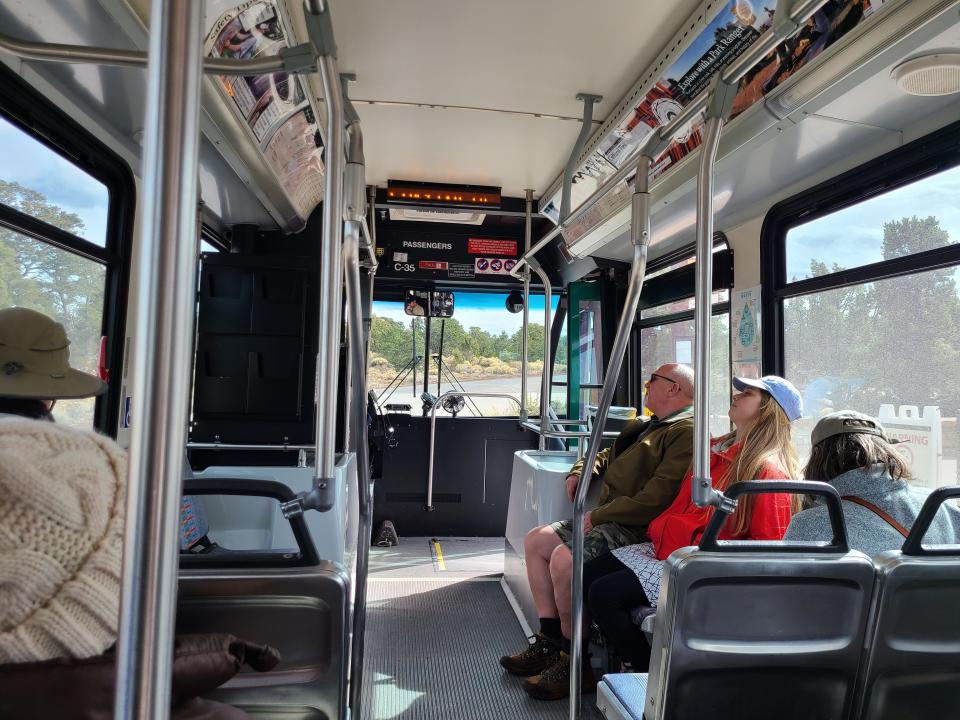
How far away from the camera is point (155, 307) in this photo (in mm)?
496

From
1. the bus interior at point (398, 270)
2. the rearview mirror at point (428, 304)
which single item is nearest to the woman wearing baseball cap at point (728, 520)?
the bus interior at point (398, 270)

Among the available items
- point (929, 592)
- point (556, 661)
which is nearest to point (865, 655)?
point (929, 592)

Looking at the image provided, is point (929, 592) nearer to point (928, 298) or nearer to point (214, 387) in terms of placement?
point (928, 298)

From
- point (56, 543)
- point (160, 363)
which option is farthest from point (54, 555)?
point (160, 363)

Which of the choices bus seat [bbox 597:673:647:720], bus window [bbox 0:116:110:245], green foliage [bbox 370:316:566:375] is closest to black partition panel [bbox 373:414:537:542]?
green foliage [bbox 370:316:566:375]

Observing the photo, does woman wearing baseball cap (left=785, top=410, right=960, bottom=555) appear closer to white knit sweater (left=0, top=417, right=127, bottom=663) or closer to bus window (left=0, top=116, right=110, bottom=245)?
white knit sweater (left=0, top=417, right=127, bottom=663)

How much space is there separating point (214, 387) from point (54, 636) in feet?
8.21

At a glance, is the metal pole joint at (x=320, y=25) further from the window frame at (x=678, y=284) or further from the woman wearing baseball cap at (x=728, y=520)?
the window frame at (x=678, y=284)

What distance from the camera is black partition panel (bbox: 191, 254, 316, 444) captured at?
10.2 ft

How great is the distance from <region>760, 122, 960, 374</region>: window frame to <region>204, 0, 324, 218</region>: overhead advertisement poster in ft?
7.63

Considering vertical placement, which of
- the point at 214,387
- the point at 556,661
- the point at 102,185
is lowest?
the point at 556,661

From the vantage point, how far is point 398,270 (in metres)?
5.45

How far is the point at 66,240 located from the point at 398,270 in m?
3.22

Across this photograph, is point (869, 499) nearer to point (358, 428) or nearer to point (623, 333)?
point (623, 333)
